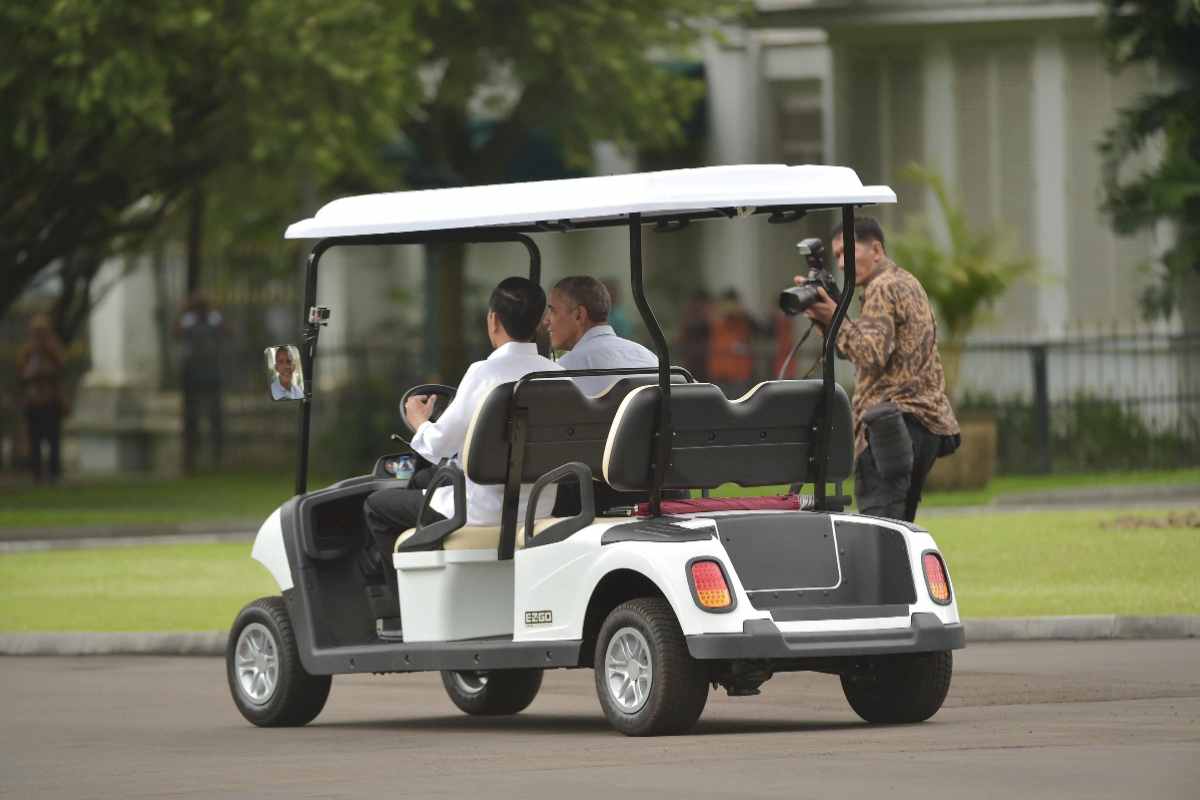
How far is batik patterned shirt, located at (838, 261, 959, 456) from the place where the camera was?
1282 centimetres

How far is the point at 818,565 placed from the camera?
1064 cm

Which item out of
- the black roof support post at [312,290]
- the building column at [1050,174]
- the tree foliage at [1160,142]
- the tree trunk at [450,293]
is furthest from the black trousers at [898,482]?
the tree trunk at [450,293]

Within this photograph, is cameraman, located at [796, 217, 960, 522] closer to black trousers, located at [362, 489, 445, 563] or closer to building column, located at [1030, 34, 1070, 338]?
black trousers, located at [362, 489, 445, 563]

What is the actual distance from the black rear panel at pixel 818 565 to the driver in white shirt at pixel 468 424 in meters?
0.92

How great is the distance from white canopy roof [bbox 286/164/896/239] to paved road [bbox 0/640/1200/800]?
1.90 meters

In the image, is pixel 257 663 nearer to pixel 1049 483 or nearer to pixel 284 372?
pixel 284 372

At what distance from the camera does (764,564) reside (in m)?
10.5

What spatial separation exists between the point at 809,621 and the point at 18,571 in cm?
1167

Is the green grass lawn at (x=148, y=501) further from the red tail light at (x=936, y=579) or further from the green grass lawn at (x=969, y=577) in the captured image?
the red tail light at (x=936, y=579)

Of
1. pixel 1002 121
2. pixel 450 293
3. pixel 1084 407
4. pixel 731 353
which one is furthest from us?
pixel 450 293

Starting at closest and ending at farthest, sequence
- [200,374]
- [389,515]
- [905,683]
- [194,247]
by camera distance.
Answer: [905,683], [389,515], [200,374], [194,247]

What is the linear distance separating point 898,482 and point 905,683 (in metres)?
2.07

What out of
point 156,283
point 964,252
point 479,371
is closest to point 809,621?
point 479,371

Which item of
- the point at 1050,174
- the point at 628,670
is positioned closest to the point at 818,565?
the point at 628,670
